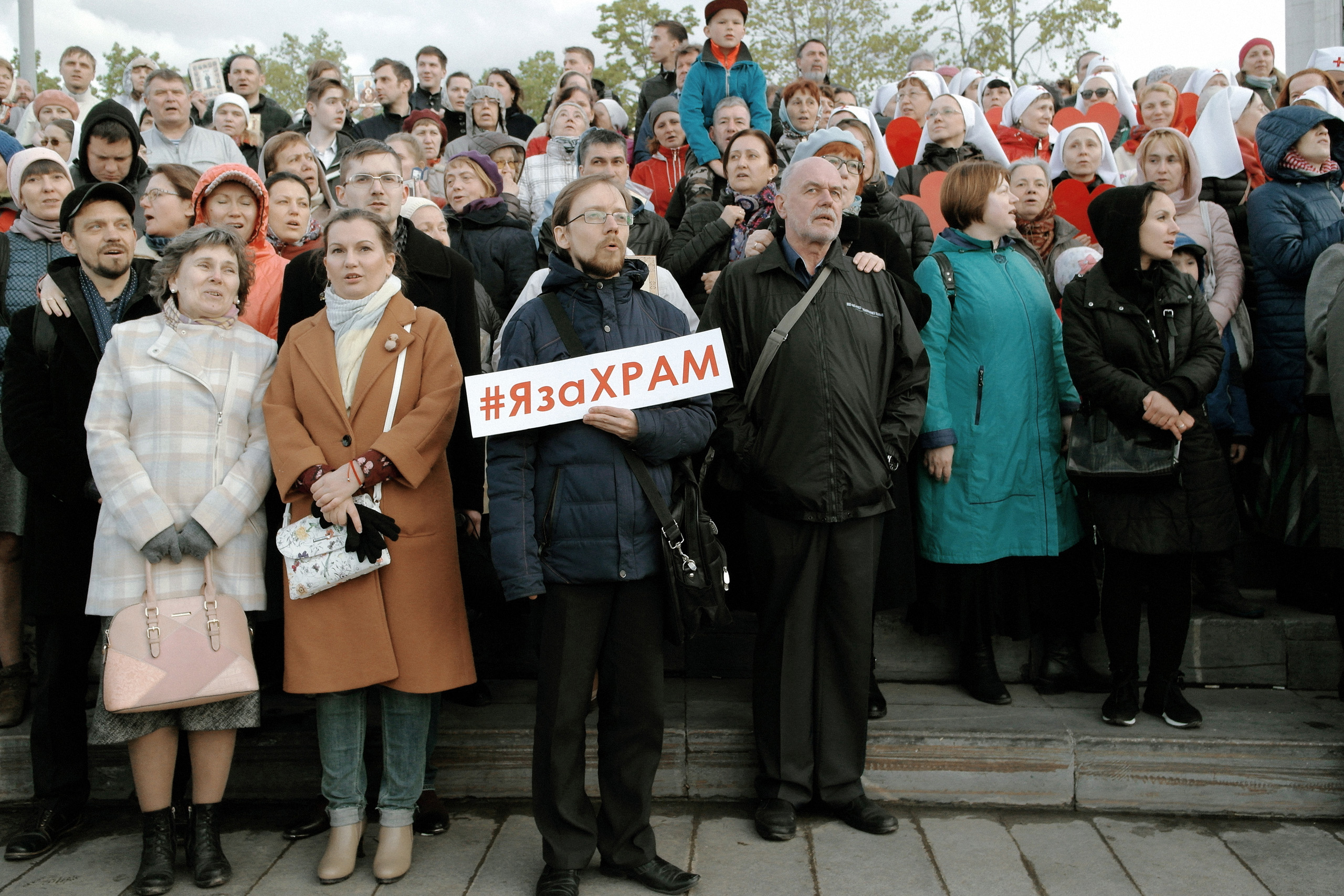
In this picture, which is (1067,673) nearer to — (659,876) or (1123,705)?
(1123,705)

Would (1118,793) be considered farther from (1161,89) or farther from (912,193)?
(1161,89)

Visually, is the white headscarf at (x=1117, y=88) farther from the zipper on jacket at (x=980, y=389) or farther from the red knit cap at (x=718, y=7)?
the zipper on jacket at (x=980, y=389)

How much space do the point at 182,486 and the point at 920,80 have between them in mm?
6805

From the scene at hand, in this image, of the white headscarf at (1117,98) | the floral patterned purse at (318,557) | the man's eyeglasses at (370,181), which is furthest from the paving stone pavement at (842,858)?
the white headscarf at (1117,98)

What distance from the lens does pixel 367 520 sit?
10.8 ft

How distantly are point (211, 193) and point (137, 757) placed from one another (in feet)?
6.84

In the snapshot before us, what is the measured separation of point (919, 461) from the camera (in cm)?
434

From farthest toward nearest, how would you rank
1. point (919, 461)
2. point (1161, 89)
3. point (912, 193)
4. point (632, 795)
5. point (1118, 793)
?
point (1161, 89)
point (912, 193)
point (919, 461)
point (1118, 793)
point (632, 795)

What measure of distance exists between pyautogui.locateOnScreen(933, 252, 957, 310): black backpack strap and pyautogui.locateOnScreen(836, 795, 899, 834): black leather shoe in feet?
6.36

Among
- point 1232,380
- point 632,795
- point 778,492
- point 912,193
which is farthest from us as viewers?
point 912,193

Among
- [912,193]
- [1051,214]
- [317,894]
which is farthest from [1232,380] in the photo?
[317,894]

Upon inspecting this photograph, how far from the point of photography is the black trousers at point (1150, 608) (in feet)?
13.3

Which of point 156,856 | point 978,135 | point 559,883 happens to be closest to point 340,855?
point 156,856

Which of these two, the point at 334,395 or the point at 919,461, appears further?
the point at 919,461
